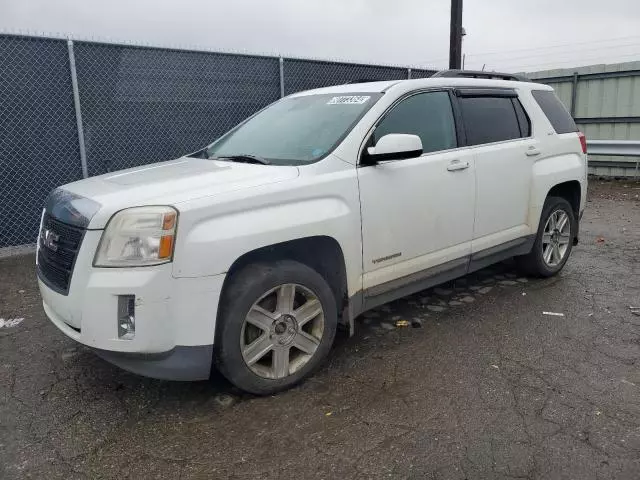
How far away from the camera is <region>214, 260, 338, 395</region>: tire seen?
296 cm

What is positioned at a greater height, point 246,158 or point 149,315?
point 246,158

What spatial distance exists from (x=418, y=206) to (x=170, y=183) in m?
1.71

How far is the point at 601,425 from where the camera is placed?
2811 mm

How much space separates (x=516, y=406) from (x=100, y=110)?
612 centimetres

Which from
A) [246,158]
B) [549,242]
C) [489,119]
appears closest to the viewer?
[246,158]

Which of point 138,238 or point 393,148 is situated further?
point 393,148

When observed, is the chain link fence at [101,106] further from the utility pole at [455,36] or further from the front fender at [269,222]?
the utility pole at [455,36]

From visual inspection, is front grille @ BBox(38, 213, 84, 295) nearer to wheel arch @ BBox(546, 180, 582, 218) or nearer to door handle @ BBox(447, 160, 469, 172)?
door handle @ BBox(447, 160, 469, 172)

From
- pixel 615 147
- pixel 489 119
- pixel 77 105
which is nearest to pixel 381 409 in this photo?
pixel 489 119

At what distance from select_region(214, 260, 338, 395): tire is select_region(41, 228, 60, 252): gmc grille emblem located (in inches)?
41.0

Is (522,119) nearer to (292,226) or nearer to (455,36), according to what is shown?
(292,226)

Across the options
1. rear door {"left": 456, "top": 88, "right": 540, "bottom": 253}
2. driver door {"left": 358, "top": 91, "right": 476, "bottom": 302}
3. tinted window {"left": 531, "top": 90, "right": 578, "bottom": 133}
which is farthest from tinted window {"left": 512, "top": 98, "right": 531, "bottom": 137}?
driver door {"left": 358, "top": 91, "right": 476, "bottom": 302}

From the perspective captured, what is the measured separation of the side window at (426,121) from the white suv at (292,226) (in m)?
0.01

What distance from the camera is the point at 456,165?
4.09 metres
